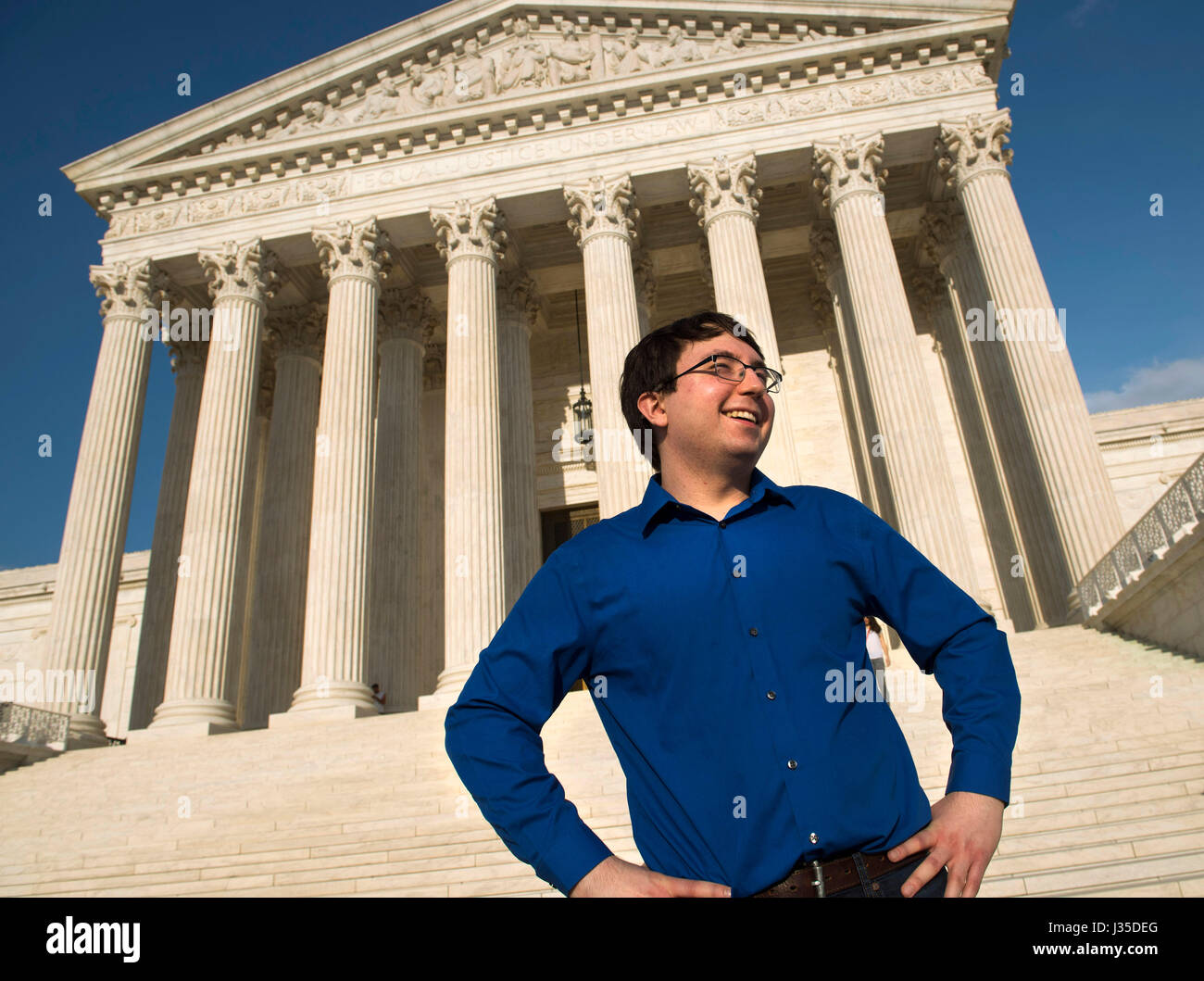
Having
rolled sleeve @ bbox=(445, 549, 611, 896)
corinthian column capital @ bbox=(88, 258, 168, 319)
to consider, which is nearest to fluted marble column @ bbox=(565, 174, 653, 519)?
corinthian column capital @ bbox=(88, 258, 168, 319)

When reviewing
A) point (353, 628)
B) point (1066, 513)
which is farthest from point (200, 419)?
point (1066, 513)

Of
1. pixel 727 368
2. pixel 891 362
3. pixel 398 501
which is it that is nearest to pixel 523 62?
pixel 398 501

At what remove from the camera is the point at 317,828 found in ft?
43.1

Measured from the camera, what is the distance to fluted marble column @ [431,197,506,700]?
20.3 m

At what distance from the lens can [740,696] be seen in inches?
93.8

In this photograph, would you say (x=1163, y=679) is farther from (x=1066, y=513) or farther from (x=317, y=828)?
(x=317, y=828)

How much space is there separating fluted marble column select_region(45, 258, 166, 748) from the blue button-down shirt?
22056mm

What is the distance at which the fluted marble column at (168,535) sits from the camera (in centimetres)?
2412

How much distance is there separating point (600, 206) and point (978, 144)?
10458 mm

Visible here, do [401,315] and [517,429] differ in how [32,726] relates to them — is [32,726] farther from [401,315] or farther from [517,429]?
[401,315]

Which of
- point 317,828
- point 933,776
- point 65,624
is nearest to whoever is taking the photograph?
point 933,776

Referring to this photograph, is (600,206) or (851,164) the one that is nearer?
(851,164)
